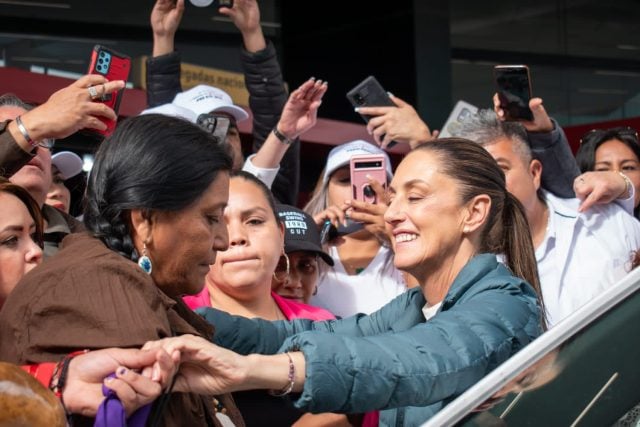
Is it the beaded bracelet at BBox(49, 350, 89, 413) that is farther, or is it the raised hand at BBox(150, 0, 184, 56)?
the raised hand at BBox(150, 0, 184, 56)

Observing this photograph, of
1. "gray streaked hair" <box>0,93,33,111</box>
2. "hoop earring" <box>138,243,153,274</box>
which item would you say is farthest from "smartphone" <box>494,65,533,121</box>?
"hoop earring" <box>138,243,153,274</box>

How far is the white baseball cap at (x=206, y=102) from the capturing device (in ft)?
14.9

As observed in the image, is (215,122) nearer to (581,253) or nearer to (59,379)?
(581,253)

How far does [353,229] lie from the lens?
15.2ft

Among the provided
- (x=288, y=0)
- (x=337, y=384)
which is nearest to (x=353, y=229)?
A: (x=337, y=384)

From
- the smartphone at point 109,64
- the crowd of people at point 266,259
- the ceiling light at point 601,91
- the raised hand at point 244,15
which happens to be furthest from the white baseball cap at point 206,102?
the ceiling light at point 601,91

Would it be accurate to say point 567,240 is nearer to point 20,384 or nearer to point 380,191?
point 380,191

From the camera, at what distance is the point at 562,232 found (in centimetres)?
420

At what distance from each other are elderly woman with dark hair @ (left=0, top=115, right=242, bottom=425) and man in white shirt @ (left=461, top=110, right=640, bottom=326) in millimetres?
1902

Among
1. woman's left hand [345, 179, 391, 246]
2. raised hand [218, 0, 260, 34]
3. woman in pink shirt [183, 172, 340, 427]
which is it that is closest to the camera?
woman in pink shirt [183, 172, 340, 427]

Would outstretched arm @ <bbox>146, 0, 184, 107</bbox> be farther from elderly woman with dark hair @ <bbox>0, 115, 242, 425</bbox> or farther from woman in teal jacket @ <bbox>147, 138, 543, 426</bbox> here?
elderly woman with dark hair @ <bbox>0, 115, 242, 425</bbox>

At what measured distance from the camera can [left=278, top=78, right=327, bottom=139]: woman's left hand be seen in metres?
4.45

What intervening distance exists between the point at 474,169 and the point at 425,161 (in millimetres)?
129

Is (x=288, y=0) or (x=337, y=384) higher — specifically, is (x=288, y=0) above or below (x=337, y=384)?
above
